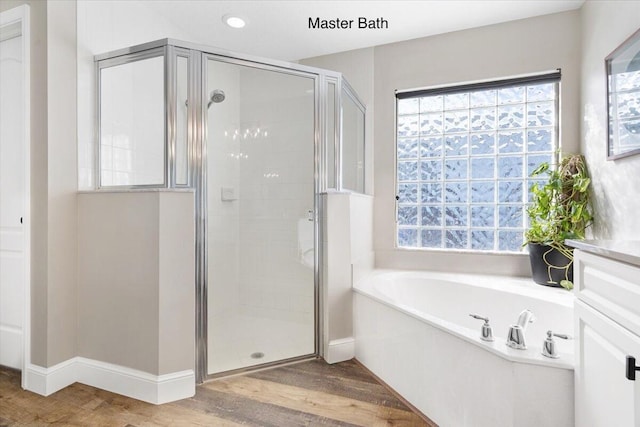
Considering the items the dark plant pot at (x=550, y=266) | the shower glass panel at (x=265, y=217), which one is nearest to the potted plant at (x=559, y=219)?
the dark plant pot at (x=550, y=266)

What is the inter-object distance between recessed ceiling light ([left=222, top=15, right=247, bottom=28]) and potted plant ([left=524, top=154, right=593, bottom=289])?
235 centimetres

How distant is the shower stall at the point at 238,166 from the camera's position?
1.84 meters

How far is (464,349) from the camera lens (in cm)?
133

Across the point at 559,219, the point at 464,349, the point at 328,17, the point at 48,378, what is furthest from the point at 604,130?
the point at 48,378

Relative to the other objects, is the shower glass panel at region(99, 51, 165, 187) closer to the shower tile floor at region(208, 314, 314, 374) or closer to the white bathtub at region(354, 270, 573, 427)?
the shower tile floor at region(208, 314, 314, 374)

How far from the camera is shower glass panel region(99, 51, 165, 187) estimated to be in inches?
72.6

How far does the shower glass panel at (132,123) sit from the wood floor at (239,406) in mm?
1137

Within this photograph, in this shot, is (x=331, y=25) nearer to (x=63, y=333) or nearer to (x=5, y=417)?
(x=63, y=333)

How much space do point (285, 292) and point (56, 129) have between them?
1615 mm

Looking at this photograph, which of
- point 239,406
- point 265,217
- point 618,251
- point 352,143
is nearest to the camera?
point 618,251

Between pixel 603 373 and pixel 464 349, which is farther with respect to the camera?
→ pixel 464 349

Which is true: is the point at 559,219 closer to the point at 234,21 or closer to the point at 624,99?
the point at 624,99

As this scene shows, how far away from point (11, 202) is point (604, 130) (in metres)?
3.58

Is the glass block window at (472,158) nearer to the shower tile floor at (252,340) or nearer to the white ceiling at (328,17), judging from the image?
the white ceiling at (328,17)
